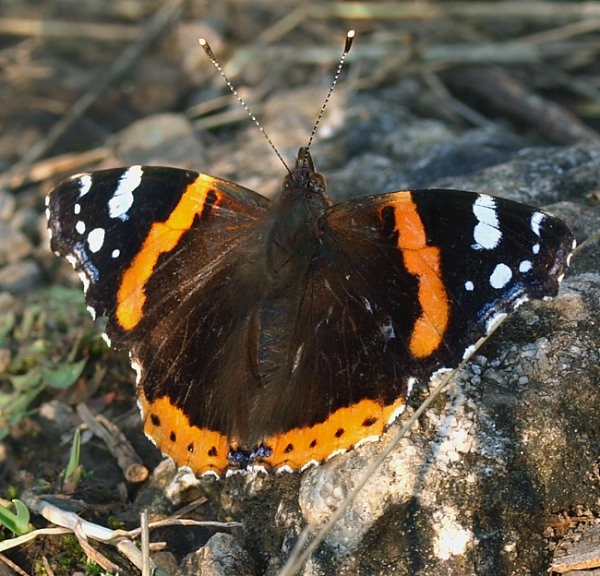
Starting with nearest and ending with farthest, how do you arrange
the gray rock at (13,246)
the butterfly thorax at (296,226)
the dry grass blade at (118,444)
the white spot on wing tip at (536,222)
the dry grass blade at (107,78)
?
1. the white spot on wing tip at (536,222)
2. the butterfly thorax at (296,226)
3. the dry grass blade at (118,444)
4. the gray rock at (13,246)
5. the dry grass blade at (107,78)

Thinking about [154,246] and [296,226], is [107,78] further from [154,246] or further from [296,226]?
[296,226]

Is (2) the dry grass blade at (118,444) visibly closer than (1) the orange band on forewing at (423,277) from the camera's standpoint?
No

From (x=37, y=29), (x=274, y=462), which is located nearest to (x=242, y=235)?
(x=274, y=462)

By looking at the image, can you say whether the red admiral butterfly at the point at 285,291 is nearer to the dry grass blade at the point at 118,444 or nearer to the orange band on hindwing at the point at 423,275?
the orange band on hindwing at the point at 423,275

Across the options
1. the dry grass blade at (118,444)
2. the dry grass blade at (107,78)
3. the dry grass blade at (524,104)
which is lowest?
the dry grass blade at (118,444)

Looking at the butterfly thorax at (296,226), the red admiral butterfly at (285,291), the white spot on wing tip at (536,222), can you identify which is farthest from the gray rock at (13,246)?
the white spot on wing tip at (536,222)

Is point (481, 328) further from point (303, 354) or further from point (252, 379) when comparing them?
point (252, 379)

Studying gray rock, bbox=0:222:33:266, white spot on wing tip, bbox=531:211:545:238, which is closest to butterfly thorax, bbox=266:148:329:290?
white spot on wing tip, bbox=531:211:545:238
